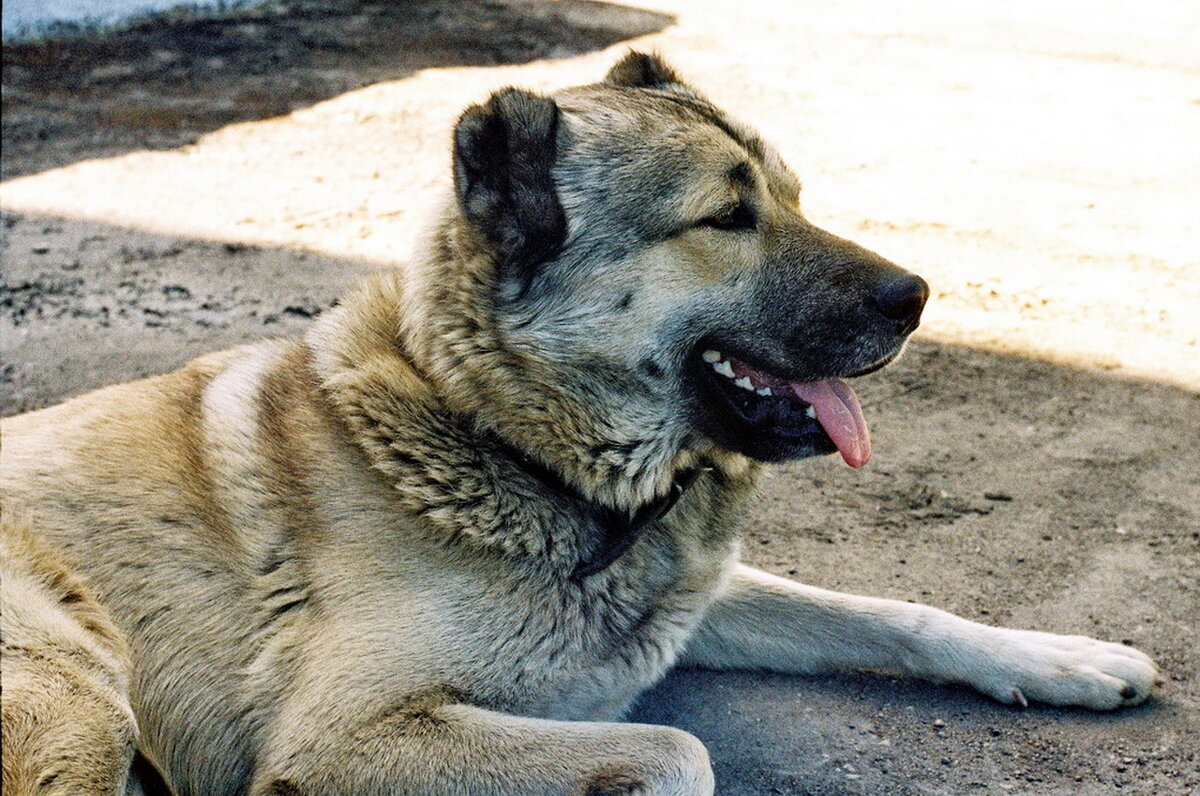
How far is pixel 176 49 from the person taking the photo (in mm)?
9383

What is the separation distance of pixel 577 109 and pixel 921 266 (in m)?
3.28

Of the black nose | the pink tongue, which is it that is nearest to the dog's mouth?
the pink tongue

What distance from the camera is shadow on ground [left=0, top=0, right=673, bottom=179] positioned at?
313 inches

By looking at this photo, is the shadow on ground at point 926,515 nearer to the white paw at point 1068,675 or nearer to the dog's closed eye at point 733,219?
the white paw at point 1068,675

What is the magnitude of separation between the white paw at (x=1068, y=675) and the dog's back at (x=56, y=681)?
212 centimetres

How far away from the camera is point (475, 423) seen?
3010 millimetres

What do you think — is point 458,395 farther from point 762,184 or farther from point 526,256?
point 762,184

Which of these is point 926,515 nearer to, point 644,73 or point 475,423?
point 644,73

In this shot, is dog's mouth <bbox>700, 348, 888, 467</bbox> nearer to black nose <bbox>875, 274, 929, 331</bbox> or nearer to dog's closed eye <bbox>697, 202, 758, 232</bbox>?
black nose <bbox>875, 274, 929, 331</bbox>

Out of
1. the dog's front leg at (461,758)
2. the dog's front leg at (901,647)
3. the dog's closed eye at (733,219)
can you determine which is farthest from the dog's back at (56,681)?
the dog's closed eye at (733,219)

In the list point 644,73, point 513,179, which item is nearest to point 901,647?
point 513,179

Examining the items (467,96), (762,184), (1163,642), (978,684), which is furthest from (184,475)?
(467,96)

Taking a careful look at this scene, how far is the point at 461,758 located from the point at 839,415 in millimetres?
1226

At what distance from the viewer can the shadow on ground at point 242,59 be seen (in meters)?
7.94
